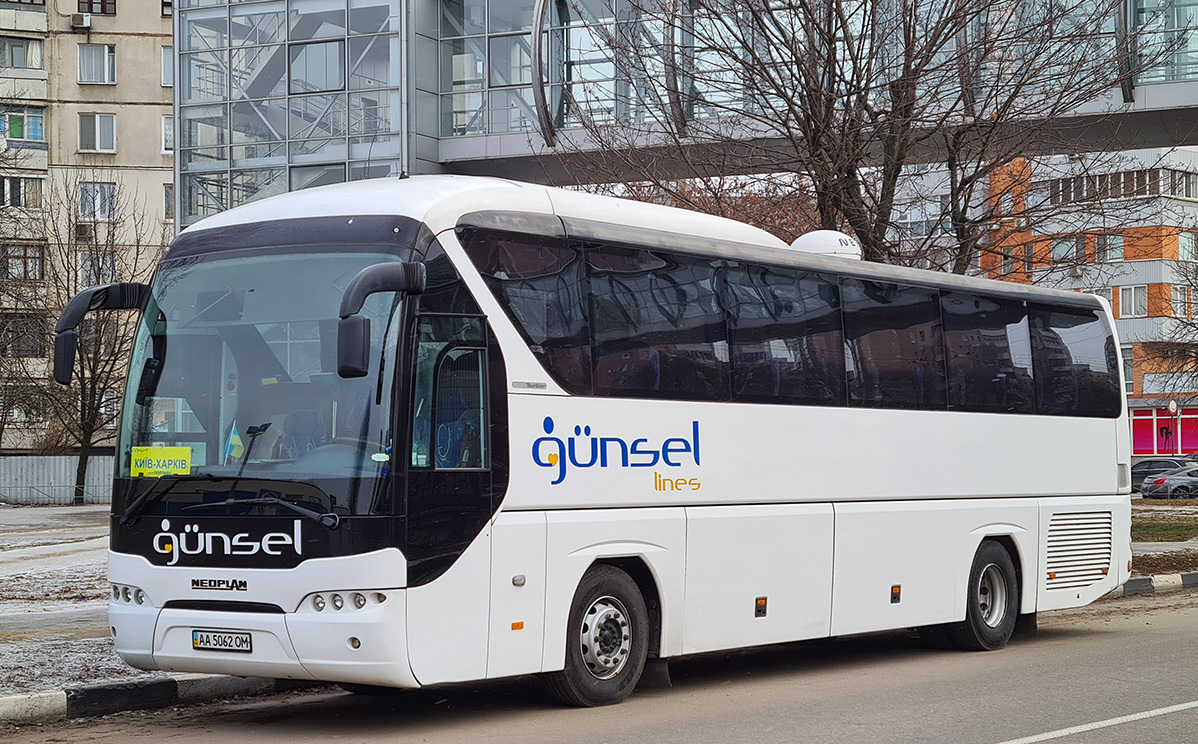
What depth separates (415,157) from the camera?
1264 inches

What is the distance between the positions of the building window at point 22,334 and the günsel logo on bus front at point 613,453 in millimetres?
36720

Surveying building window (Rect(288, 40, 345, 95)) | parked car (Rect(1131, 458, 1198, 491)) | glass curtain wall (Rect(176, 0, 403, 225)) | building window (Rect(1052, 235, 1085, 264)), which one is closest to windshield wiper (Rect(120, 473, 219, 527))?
building window (Rect(1052, 235, 1085, 264))

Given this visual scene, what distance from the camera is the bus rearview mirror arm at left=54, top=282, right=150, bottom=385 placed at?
9586 mm

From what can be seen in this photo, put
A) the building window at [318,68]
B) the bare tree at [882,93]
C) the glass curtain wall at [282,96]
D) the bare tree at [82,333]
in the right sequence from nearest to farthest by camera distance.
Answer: the bare tree at [882,93]
the glass curtain wall at [282,96]
the building window at [318,68]
the bare tree at [82,333]

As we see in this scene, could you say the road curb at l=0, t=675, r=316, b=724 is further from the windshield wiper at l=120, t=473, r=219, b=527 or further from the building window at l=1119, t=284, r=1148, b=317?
the building window at l=1119, t=284, r=1148, b=317

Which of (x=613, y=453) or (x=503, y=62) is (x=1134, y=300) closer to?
(x=503, y=62)

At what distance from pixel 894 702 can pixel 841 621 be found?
1.99m

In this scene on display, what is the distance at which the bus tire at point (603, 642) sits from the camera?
392 inches

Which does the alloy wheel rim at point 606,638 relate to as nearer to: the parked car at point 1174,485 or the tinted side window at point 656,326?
the tinted side window at point 656,326

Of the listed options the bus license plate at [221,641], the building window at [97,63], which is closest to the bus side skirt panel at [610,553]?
the bus license plate at [221,641]

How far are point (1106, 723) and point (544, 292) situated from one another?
437cm

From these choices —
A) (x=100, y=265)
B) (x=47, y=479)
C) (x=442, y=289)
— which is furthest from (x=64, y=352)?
(x=47, y=479)

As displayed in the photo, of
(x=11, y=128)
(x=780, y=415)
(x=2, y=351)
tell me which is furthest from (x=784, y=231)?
(x=11, y=128)

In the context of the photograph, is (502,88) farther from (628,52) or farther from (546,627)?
(546,627)
